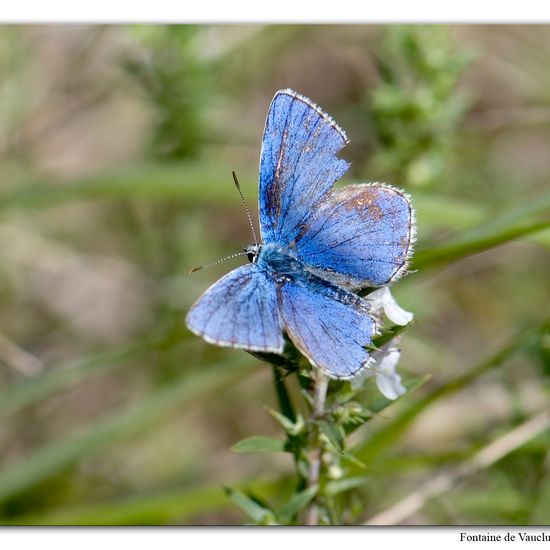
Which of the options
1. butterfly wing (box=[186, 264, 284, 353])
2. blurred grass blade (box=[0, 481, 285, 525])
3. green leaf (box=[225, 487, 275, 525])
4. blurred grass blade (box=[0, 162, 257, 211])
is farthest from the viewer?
blurred grass blade (box=[0, 162, 257, 211])

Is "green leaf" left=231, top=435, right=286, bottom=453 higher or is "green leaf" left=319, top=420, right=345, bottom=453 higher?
"green leaf" left=319, top=420, right=345, bottom=453

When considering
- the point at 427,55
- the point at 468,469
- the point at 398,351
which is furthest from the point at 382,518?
the point at 427,55

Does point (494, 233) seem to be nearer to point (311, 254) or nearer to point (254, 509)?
point (311, 254)

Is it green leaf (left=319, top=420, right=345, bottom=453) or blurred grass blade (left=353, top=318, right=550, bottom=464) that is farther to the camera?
blurred grass blade (left=353, top=318, right=550, bottom=464)

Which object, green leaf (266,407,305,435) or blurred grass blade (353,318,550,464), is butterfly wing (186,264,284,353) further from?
blurred grass blade (353,318,550,464)

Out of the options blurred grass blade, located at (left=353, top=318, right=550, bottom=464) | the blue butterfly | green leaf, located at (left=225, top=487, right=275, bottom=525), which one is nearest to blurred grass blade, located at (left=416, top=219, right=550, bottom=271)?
blurred grass blade, located at (left=353, top=318, right=550, bottom=464)

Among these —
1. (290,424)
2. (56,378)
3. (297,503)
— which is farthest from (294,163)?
(56,378)

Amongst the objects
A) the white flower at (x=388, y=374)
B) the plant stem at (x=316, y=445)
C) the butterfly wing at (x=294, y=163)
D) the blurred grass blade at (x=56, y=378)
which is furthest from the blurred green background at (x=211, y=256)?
the white flower at (x=388, y=374)
